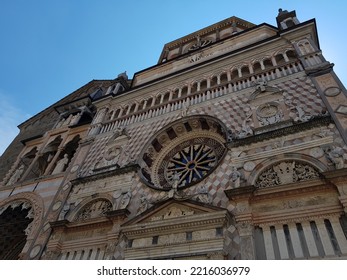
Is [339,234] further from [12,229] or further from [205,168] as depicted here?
[12,229]

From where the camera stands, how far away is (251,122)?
921 centimetres

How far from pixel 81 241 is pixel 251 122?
700cm

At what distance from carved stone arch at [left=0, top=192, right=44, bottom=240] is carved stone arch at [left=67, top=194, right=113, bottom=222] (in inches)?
62.6

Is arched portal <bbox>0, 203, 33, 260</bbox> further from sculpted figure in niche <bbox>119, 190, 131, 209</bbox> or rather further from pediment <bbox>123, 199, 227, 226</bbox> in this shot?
pediment <bbox>123, 199, 227, 226</bbox>

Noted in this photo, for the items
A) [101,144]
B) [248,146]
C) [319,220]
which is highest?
[101,144]

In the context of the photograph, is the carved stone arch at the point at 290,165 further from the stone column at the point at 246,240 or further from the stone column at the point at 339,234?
the stone column at the point at 246,240

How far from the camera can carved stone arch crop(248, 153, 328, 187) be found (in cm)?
680

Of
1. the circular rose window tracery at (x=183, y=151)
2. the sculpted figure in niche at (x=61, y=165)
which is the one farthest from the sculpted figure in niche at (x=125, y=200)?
the sculpted figure in niche at (x=61, y=165)

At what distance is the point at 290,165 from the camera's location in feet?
23.9

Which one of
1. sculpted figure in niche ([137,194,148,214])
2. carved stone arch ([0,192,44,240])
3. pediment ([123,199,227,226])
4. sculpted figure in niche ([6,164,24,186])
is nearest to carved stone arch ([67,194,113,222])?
sculpted figure in niche ([137,194,148,214])

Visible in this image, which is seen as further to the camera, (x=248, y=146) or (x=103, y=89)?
(x=103, y=89)

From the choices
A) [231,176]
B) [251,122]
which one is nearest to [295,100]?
[251,122]

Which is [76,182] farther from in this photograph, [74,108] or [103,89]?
[103,89]

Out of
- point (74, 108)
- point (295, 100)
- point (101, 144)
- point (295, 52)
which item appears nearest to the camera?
point (295, 100)
